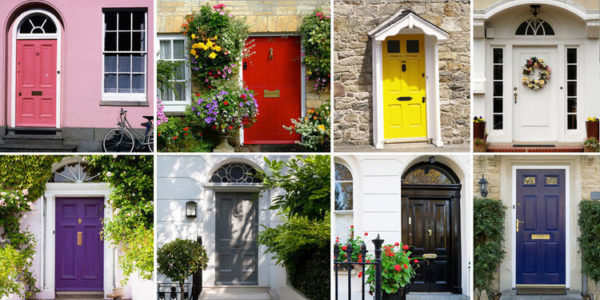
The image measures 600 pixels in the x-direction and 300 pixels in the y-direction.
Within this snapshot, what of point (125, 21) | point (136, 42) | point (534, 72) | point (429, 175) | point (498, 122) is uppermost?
point (125, 21)

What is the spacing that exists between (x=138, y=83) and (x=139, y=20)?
796 mm

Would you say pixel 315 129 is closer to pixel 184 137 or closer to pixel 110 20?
pixel 184 137

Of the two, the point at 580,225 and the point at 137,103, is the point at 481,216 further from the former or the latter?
the point at 137,103

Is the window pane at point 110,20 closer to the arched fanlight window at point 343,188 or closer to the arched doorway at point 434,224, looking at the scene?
the arched fanlight window at point 343,188

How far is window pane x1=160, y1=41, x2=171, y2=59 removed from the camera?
711 centimetres

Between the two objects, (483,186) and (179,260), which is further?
(179,260)

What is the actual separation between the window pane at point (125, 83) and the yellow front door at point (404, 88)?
3155mm

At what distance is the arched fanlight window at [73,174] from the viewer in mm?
7262

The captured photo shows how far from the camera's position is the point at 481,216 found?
6.25 meters

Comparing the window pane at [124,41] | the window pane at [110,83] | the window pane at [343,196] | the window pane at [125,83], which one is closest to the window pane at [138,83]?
the window pane at [125,83]

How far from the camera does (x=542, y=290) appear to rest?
648cm

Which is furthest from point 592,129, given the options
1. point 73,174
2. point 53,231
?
point 53,231

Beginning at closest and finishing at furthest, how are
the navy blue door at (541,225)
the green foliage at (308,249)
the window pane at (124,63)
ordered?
the green foliage at (308,249) → the navy blue door at (541,225) → the window pane at (124,63)

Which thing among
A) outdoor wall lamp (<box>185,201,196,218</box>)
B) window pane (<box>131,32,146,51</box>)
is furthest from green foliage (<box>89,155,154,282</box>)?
window pane (<box>131,32,146,51</box>)
